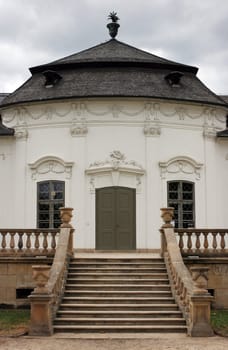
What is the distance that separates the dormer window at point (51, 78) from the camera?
21.5 meters

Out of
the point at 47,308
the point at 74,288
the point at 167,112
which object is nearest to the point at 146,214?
the point at 167,112

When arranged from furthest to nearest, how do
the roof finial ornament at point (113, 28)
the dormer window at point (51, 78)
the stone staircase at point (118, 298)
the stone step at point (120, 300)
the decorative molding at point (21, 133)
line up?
the roof finial ornament at point (113, 28), the dormer window at point (51, 78), the decorative molding at point (21, 133), the stone step at point (120, 300), the stone staircase at point (118, 298)

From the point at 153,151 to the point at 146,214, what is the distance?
2146mm

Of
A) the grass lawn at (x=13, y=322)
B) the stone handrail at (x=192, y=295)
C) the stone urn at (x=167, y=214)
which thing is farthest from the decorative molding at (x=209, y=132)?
the grass lawn at (x=13, y=322)

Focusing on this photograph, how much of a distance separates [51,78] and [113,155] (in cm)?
371

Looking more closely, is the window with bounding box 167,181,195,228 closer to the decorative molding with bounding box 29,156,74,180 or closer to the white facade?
the white facade

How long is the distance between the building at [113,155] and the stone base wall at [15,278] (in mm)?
4491

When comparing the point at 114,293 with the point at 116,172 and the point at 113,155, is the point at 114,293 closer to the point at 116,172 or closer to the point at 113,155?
the point at 116,172

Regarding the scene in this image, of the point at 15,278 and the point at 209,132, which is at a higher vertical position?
the point at 209,132

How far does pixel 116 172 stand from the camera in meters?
20.4

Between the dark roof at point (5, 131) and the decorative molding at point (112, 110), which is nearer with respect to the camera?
the decorative molding at point (112, 110)

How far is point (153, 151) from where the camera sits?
2069 centimetres

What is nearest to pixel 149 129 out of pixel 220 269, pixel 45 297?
pixel 220 269

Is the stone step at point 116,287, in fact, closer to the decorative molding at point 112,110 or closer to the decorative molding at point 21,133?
the decorative molding at point 112,110
